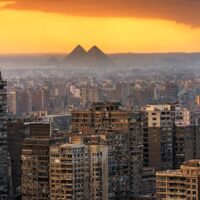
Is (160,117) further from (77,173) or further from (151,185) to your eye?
(77,173)

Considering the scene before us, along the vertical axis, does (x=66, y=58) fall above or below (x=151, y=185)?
above

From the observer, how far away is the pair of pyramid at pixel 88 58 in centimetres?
2494

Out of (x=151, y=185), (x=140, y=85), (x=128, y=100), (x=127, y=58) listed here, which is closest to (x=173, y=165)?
(x=151, y=185)

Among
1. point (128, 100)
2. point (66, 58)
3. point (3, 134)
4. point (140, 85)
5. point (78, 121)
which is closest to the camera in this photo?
point (3, 134)

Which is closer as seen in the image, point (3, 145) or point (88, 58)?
point (3, 145)

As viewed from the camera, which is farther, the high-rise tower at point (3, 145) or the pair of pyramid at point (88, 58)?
the pair of pyramid at point (88, 58)

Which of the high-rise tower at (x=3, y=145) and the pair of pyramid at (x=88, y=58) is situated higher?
the pair of pyramid at (x=88, y=58)

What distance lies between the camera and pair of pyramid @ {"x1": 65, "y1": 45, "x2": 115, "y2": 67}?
982 inches

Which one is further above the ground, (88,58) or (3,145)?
(88,58)

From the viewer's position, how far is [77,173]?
65.7 feet

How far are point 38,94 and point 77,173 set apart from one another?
12367mm

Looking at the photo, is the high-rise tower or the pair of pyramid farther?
the pair of pyramid

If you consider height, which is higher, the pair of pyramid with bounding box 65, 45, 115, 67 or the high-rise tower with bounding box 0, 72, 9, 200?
the pair of pyramid with bounding box 65, 45, 115, 67

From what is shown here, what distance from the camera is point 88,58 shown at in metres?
28.4
